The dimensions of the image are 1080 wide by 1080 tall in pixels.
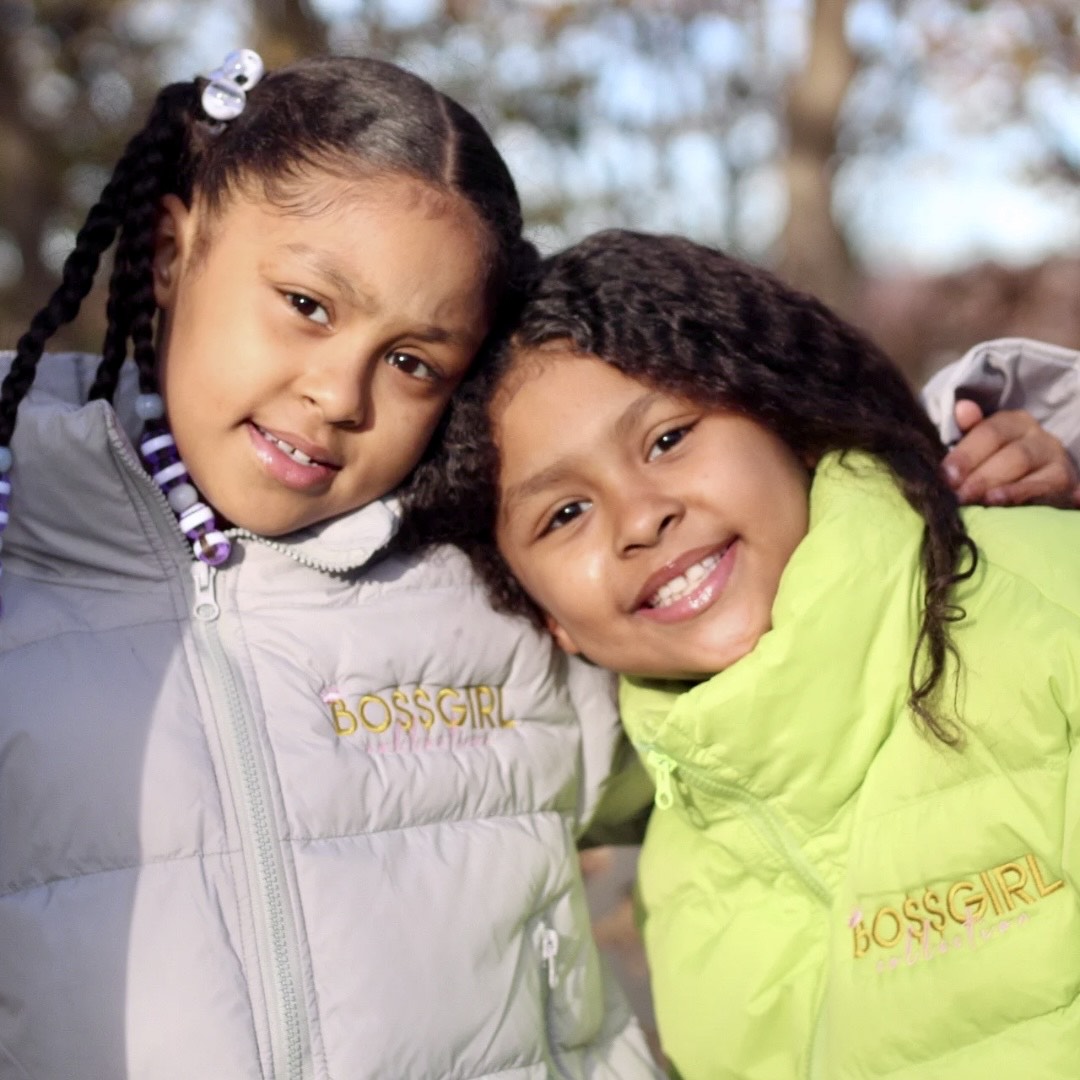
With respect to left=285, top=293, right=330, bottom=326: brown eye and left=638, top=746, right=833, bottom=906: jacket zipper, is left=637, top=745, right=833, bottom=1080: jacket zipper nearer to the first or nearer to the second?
left=638, top=746, right=833, bottom=906: jacket zipper

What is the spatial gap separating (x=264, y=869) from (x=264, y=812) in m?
0.07

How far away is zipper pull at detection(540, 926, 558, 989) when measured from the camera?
75.2 inches

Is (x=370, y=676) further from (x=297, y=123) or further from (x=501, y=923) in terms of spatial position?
(x=297, y=123)

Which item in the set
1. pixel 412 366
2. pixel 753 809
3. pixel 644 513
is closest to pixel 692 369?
pixel 644 513

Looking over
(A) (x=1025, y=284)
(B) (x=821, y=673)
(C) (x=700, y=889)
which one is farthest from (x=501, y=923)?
(A) (x=1025, y=284)

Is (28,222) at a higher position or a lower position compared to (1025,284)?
higher

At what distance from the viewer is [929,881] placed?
5.58ft

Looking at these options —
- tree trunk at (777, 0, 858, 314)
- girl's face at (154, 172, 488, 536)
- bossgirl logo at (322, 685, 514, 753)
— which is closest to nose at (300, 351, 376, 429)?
girl's face at (154, 172, 488, 536)

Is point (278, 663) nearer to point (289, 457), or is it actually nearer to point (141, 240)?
point (289, 457)

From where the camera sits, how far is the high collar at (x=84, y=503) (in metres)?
1.77

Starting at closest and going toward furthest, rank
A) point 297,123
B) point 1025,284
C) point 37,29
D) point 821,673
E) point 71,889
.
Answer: point 71,889 → point 821,673 → point 297,123 → point 37,29 → point 1025,284

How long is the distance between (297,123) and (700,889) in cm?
125

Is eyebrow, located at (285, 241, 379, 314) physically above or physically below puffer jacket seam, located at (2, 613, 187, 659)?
above

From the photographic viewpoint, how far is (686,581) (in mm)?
1911
